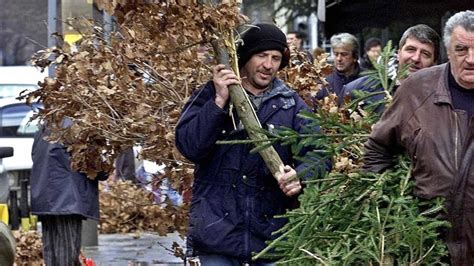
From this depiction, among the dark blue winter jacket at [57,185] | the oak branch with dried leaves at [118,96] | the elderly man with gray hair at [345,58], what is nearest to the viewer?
the oak branch with dried leaves at [118,96]

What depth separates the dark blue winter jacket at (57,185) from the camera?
10.1 metres

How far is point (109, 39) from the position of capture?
773cm

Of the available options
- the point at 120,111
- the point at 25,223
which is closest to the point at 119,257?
the point at 25,223

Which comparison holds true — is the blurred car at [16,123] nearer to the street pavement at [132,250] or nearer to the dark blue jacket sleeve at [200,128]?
the street pavement at [132,250]

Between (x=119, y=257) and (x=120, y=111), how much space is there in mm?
5213

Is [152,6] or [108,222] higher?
[152,6]

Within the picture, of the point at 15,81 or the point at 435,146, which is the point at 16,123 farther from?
the point at 435,146

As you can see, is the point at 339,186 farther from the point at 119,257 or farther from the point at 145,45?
the point at 119,257

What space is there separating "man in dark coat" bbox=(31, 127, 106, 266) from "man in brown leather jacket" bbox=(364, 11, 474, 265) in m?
4.76

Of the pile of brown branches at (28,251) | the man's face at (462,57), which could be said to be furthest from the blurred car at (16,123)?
the man's face at (462,57)

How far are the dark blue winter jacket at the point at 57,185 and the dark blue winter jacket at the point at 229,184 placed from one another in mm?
3912

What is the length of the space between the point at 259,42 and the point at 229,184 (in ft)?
2.16

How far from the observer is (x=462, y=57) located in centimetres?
540

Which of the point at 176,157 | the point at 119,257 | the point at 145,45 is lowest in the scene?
the point at 119,257
